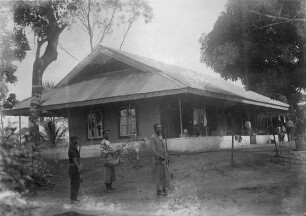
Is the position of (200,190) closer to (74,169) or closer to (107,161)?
(107,161)

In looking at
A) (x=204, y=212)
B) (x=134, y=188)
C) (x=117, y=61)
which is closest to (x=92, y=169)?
(x=134, y=188)

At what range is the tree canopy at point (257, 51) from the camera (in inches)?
717

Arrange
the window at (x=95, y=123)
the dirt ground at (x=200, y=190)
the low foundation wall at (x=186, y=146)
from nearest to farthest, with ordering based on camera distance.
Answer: the dirt ground at (x=200, y=190) → the low foundation wall at (x=186, y=146) → the window at (x=95, y=123)

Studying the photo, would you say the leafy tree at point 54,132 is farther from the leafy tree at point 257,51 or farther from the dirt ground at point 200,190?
the leafy tree at point 257,51

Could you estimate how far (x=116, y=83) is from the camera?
1822 cm

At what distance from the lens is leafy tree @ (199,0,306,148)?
59.8 ft

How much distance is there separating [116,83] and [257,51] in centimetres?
659

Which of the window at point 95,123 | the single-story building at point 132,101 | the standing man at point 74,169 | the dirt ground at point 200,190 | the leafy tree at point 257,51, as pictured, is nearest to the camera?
the dirt ground at point 200,190

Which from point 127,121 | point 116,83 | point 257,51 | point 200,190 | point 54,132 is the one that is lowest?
point 200,190

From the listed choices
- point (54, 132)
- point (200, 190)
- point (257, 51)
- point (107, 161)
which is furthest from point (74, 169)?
point (54, 132)

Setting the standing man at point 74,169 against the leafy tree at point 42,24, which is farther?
the leafy tree at point 42,24

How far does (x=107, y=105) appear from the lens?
19.4 metres

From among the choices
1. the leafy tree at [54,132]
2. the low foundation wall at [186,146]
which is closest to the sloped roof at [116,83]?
the low foundation wall at [186,146]

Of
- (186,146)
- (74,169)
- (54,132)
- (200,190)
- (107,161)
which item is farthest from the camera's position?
(54,132)
